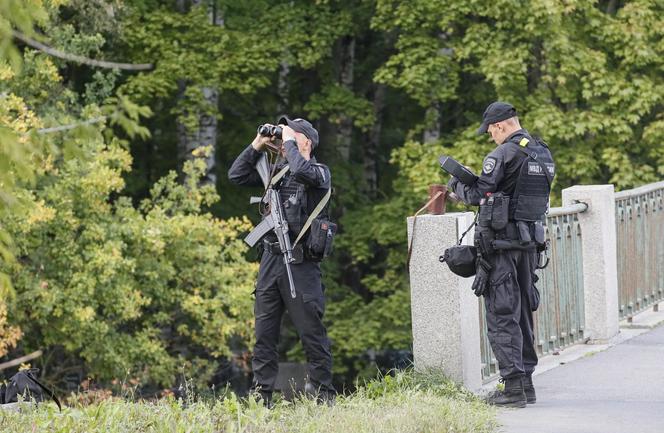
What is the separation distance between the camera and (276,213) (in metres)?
7.57

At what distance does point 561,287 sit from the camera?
9.48m

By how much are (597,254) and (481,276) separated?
2775mm

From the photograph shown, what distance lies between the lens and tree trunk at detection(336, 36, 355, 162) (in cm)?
2594

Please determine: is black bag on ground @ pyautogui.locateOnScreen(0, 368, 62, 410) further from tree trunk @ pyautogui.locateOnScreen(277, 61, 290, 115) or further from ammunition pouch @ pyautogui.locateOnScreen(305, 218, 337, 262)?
tree trunk @ pyautogui.locateOnScreen(277, 61, 290, 115)

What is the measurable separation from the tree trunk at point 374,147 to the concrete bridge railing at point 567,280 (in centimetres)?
1503

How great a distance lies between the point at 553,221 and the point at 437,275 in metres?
1.86

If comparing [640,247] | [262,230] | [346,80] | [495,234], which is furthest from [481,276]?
[346,80]

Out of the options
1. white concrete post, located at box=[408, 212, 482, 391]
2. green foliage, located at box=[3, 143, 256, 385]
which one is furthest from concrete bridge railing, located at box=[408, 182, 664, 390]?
green foliage, located at box=[3, 143, 256, 385]

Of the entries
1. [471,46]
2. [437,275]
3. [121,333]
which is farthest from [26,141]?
[471,46]

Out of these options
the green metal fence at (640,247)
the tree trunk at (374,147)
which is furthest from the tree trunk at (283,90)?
the green metal fence at (640,247)

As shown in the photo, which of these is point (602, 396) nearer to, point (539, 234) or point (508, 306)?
point (508, 306)

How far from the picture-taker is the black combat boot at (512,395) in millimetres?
7371

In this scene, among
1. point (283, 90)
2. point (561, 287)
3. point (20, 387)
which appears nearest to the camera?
point (20, 387)

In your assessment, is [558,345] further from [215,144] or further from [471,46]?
[215,144]
